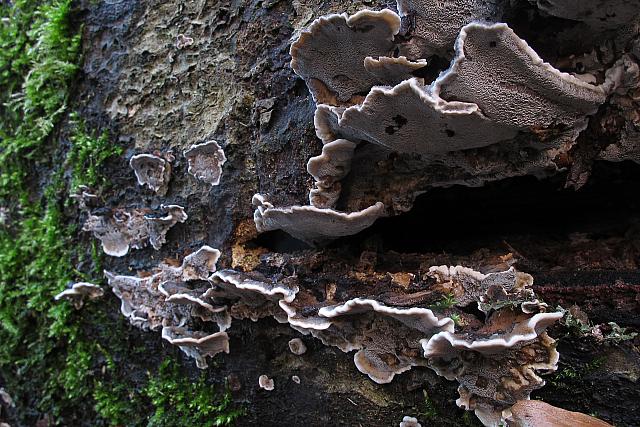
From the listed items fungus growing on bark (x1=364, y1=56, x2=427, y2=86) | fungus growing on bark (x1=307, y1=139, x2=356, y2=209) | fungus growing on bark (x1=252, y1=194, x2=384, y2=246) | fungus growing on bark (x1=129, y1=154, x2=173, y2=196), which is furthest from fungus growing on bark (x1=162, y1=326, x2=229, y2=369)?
fungus growing on bark (x1=364, y1=56, x2=427, y2=86)

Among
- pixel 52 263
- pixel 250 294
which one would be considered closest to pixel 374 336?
pixel 250 294

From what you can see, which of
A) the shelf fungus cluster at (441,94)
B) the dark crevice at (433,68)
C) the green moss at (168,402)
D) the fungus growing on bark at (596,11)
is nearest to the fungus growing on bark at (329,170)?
the shelf fungus cluster at (441,94)

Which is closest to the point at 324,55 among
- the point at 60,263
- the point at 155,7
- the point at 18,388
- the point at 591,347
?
the point at 155,7

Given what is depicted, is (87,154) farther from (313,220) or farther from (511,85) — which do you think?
(511,85)

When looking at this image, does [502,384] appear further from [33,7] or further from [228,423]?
[33,7]

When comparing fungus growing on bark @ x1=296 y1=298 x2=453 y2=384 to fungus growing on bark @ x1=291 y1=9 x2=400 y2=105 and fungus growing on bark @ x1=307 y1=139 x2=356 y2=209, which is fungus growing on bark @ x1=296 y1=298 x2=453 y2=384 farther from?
fungus growing on bark @ x1=291 y1=9 x2=400 y2=105

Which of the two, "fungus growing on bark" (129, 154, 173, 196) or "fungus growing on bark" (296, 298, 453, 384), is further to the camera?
"fungus growing on bark" (129, 154, 173, 196)
